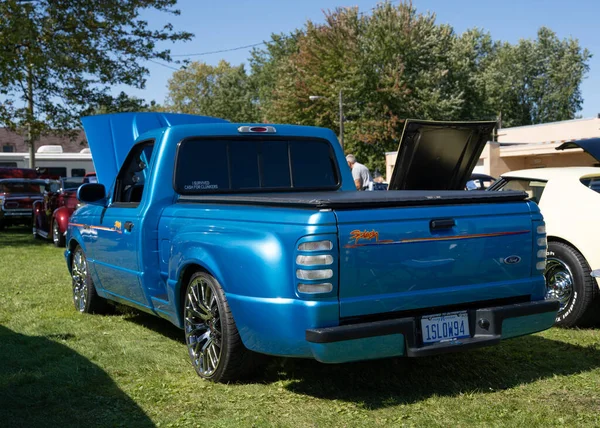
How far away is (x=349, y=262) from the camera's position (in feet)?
14.2

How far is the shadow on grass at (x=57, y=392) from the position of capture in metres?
4.52

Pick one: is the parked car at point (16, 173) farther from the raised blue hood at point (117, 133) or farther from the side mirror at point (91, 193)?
the side mirror at point (91, 193)

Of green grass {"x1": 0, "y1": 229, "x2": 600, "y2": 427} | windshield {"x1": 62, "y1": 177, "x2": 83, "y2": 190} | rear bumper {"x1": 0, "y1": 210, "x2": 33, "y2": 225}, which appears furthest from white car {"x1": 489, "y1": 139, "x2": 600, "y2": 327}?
rear bumper {"x1": 0, "y1": 210, "x2": 33, "y2": 225}

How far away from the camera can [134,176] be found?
23.0ft

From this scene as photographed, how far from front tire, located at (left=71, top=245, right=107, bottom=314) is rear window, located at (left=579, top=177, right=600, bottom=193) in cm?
496

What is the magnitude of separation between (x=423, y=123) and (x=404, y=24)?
3961cm

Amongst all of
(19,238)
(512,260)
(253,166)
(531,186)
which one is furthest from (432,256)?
(19,238)

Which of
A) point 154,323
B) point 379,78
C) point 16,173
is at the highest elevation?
point 379,78

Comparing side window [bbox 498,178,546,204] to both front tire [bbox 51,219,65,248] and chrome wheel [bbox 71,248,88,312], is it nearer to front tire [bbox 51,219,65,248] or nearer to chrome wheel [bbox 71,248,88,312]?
chrome wheel [bbox 71,248,88,312]

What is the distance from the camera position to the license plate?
15.2 ft

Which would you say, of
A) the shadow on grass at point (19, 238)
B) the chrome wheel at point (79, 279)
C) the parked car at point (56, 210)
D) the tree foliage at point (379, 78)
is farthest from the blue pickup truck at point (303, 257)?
the tree foliage at point (379, 78)

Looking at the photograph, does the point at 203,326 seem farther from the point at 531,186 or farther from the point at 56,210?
the point at 56,210

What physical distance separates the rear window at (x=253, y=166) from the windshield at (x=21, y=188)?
17559 millimetres

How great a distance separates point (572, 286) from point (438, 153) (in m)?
1.74
